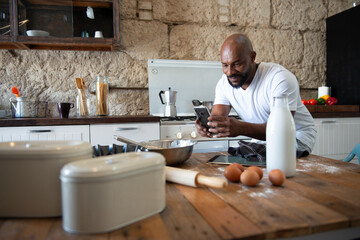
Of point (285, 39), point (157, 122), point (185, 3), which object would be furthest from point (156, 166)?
point (285, 39)

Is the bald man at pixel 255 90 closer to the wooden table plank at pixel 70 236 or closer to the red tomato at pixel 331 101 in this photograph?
the wooden table plank at pixel 70 236

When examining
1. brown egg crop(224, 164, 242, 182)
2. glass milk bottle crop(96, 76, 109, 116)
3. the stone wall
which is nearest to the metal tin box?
brown egg crop(224, 164, 242, 182)

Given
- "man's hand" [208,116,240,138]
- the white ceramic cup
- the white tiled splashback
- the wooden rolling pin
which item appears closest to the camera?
the wooden rolling pin

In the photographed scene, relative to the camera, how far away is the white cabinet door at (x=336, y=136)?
10.0ft

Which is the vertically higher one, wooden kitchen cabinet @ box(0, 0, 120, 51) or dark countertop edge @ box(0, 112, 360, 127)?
wooden kitchen cabinet @ box(0, 0, 120, 51)

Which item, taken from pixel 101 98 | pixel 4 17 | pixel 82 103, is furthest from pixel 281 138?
pixel 4 17

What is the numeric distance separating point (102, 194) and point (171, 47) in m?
2.90

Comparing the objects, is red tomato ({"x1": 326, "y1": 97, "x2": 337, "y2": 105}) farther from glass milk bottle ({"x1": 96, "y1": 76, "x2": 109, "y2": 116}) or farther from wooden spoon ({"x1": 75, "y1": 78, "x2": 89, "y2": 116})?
wooden spoon ({"x1": 75, "y1": 78, "x2": 89, "y2": 116})

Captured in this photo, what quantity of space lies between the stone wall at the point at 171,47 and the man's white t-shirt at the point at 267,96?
141cm

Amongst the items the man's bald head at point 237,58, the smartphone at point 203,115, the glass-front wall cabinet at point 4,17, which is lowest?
the smartphone at point 203,115

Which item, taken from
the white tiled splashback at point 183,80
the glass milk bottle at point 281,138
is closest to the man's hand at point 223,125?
the glass milk bottle at point 281,138

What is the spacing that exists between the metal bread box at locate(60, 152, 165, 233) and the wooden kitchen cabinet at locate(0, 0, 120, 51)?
2.39m

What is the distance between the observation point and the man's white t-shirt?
168cm

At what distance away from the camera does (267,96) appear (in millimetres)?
1805
